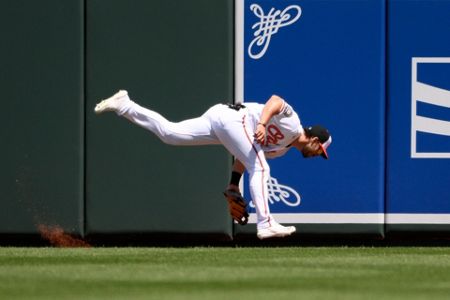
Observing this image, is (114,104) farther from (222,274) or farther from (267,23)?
(222,274)

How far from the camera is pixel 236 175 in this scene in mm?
11070

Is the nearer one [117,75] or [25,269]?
[25,269]

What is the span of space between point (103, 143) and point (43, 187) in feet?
2.20

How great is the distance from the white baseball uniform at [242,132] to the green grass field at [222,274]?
56cm

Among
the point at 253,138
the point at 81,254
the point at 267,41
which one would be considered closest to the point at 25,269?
the point at 81,254

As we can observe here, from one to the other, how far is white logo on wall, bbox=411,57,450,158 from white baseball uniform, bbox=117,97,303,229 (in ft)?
6.08

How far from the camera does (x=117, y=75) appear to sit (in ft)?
40.5

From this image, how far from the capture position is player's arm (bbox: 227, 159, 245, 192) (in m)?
10.9

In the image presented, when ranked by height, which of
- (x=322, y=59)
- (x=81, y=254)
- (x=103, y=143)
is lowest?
(x=81, y=254)

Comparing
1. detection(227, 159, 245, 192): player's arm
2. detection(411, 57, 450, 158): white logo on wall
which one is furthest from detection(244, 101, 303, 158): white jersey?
detection(411, 57, 450, 158): white logo on wall

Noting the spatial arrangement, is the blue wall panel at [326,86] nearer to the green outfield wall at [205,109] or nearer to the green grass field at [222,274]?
the green outfield wall at [205,109]

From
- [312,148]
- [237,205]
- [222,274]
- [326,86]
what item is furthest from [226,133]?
[222,274]

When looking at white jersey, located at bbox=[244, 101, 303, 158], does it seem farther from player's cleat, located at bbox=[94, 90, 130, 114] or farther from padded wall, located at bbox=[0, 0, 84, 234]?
padded wall, located at bbox=[0, 0, 84, 234]

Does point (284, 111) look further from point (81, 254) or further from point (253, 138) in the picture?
point (81, 254)
